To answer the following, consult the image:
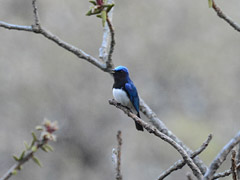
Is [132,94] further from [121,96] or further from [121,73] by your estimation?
[121,73]

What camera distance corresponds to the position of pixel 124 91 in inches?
214

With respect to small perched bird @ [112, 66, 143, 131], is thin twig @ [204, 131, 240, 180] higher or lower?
lower

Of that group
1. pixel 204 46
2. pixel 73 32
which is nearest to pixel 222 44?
pixel 204 46

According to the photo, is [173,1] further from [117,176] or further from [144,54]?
[117,176]

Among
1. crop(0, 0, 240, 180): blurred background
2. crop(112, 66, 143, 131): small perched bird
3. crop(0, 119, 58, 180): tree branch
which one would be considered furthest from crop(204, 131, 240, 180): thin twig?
crop(0, 0, 240, 180): blurred background

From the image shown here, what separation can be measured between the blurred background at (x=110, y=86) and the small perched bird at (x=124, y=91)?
10.2 metres

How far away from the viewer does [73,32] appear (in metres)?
18.0

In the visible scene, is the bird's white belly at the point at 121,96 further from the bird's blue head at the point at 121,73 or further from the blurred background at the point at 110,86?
the blurred background at the point at 110,86

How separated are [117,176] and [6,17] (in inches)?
634

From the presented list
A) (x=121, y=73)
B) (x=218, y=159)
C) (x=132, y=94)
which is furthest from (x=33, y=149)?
(x=121, y=73)

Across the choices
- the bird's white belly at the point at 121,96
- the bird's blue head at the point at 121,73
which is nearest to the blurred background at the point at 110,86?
the bird's blue head at the point at 121,73

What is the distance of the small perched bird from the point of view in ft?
17.5

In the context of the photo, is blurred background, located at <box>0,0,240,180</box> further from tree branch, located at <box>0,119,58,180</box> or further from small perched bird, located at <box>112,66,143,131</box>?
tree branch, located at <box>0,119,58,180</box>

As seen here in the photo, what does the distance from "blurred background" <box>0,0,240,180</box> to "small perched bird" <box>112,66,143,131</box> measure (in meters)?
10.2
